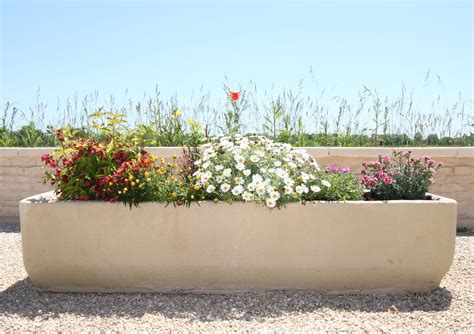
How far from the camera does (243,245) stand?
3061 millimetres

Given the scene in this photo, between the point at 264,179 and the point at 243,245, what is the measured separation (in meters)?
0.52

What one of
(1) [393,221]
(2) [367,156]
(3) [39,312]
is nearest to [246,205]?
(1) [393,221]

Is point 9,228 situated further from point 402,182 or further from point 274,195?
point 402,182

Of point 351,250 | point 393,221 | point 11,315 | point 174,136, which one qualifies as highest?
point 174,136

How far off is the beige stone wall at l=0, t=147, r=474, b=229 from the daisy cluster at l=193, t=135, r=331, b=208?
156cm

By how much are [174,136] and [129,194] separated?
2634 millimetres

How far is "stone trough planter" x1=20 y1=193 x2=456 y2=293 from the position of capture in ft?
10.0

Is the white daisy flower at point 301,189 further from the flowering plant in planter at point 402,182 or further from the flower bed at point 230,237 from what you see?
the flowering plant in planter at point 402,182

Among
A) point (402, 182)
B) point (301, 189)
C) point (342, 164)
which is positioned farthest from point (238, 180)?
point (342, 164)

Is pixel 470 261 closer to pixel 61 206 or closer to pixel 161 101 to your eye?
pixel 61 206

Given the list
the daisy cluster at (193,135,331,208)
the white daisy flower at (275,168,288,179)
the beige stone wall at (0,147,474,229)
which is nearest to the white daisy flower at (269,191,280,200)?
the daisy cluster at (193,135,331,208)

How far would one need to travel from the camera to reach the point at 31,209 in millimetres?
3160

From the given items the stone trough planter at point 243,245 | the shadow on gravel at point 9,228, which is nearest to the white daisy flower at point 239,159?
the stone trough planter at point 243,245

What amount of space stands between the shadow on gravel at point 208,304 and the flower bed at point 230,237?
0.07 meters
